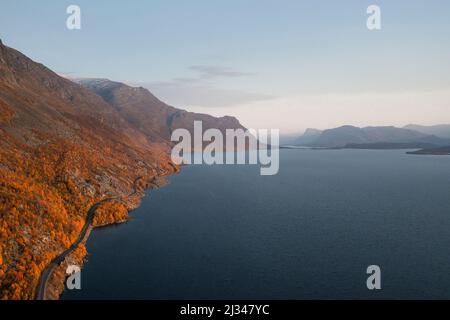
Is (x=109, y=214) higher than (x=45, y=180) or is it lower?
lower

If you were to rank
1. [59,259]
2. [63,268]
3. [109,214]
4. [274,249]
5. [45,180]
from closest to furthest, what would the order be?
[63,268]
[59,259]
[274,249]
[45,180]
[109,214]

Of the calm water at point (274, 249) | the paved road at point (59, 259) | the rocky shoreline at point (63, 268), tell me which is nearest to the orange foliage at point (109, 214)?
the rocky shoreline at point (63, 268)

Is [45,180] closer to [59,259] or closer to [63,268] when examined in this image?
[59,259]

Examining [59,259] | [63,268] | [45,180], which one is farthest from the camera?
[45,180]

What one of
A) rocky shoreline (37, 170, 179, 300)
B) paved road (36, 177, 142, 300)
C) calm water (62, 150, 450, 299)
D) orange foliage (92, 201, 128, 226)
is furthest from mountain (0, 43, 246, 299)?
calm water (62, 150, 450, 299)

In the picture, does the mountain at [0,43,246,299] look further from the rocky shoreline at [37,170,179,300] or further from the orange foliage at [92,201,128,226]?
the rocky shoreline at [37,170,179,300]

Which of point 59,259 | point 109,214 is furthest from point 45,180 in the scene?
point 59,259

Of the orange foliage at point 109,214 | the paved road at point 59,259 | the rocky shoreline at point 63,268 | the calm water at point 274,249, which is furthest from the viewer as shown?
the orange foliage at point 109,214

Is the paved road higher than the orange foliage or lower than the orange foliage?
lower

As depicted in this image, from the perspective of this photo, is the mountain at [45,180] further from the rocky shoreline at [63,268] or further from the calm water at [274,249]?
the calm water at [274,249]
